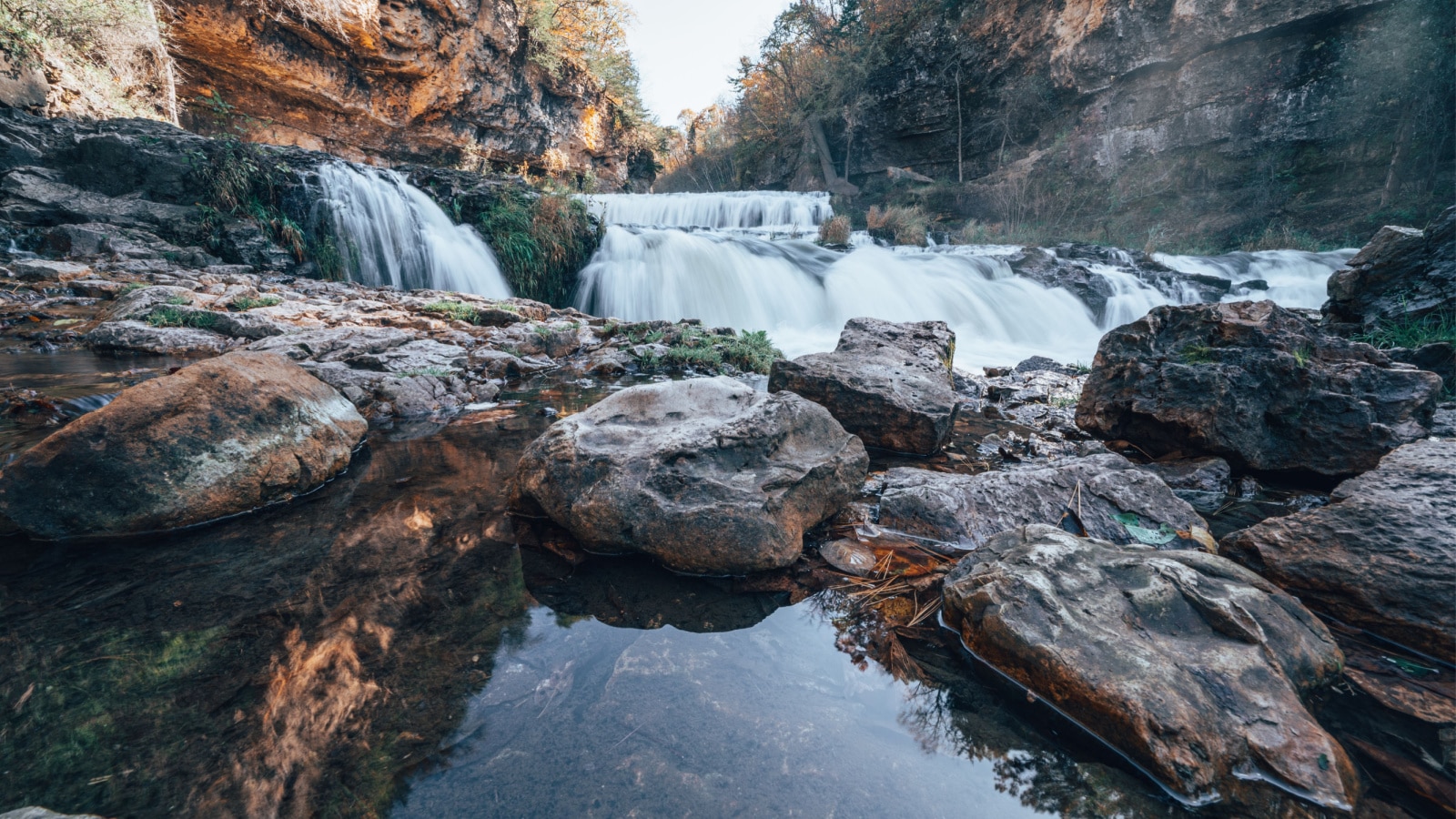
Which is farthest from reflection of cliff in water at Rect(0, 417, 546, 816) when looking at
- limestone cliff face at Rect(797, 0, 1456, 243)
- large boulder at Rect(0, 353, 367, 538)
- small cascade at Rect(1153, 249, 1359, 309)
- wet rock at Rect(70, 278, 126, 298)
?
limestone cliff face at Rect(797, 0, 1456, 243)

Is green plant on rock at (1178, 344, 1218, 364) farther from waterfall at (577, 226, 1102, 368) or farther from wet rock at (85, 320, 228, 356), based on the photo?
wet rock at (85, 320, 228, 356)

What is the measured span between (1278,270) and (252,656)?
57.5 ft

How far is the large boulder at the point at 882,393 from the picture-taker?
3527mm

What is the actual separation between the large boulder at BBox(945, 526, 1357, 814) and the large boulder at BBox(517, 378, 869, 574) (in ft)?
2.21

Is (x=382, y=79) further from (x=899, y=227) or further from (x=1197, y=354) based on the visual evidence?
(x=1197, y=354)

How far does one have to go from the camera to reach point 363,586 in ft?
6.26

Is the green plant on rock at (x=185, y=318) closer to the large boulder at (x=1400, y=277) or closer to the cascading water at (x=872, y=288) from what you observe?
the cascading water at (x=872, y=288)

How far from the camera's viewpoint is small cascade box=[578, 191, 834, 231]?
705 inches

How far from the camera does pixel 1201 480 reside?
117 inches

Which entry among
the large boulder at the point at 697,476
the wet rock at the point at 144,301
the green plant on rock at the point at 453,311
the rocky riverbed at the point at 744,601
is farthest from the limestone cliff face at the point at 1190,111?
the wet rock at the point at 144,301

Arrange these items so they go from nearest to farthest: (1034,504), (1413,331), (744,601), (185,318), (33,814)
A: (33,814) < (744,601) < (1034,504) < (1413,331) < (185,318)

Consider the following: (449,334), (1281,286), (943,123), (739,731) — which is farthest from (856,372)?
(943,123)

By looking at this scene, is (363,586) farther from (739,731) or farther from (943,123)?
(943,123)

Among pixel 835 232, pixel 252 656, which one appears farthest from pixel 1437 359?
pixel 835 232
